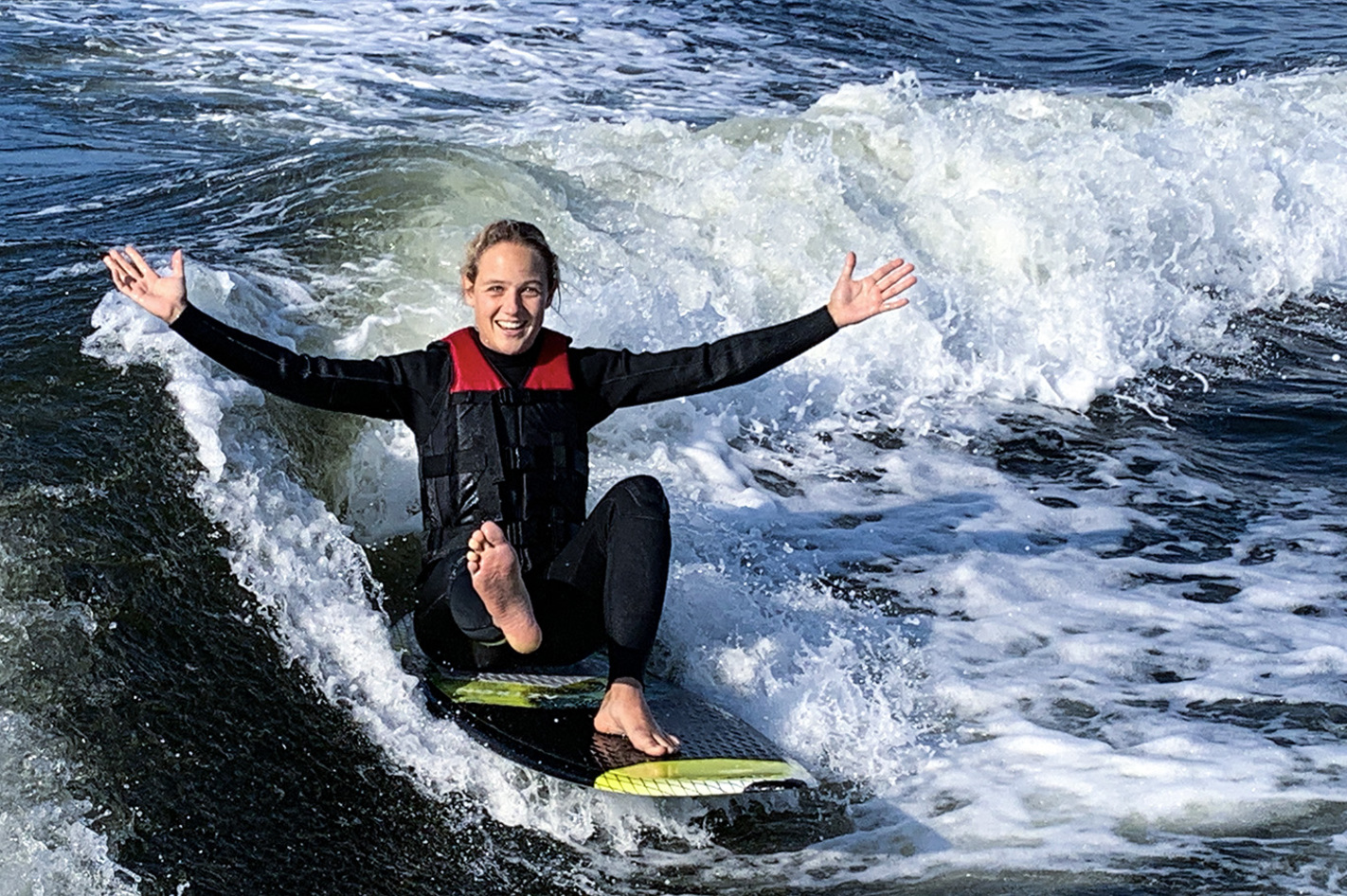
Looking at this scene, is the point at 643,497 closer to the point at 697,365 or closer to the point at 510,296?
the point at 697,365

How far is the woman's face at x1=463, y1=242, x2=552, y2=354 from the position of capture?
4.52 meters

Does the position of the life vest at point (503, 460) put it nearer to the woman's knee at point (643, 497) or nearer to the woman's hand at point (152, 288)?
the woman's knee at point (643, 497)

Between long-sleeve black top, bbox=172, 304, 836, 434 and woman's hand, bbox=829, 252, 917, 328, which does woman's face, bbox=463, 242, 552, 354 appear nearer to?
long-sleeve black top, bbox=172, 304, 836, 434

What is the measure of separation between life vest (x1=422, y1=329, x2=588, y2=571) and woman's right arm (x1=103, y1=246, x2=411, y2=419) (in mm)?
208

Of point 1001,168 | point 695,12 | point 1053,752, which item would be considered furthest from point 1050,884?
point 695,12

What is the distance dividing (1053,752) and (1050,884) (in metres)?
0.80

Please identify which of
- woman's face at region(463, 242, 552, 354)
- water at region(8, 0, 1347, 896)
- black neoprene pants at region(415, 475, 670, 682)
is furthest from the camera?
woman's face at region(463, 242, 552, 354)

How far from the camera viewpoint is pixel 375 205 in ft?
24.9

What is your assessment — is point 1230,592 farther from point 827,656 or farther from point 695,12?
point 695,12

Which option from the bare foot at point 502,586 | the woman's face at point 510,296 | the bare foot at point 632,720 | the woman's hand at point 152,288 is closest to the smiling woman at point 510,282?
the woman's face at point 510,296

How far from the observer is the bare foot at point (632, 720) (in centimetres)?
407

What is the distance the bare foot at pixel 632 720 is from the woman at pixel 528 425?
0.03 m

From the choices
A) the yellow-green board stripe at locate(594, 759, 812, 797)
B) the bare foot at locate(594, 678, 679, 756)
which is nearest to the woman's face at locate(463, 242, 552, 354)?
the bare foot at locate(594, 678, 679, 756)

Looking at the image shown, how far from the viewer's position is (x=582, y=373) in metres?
4.71
